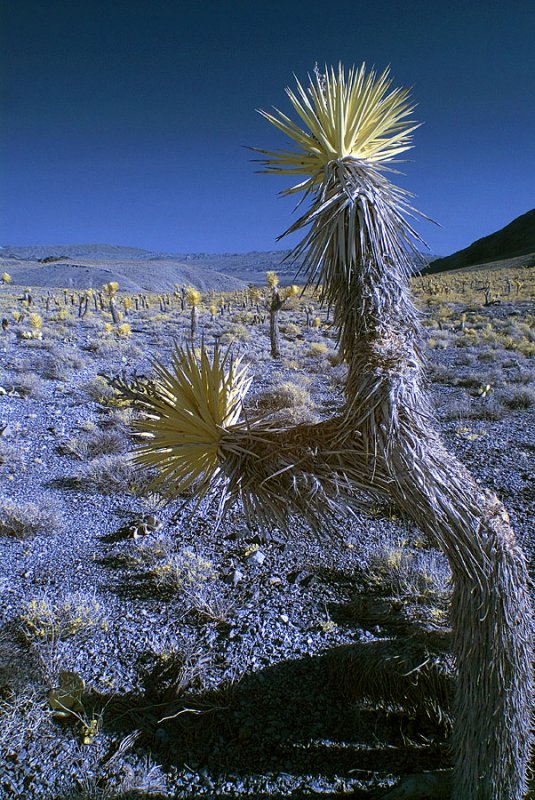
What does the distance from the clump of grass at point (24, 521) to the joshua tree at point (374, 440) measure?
13.7ft

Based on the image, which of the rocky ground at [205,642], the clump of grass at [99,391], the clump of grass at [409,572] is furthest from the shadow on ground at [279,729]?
the clump of grass at [99,391]

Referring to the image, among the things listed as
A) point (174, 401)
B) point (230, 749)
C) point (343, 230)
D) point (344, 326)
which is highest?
point (343, 230)

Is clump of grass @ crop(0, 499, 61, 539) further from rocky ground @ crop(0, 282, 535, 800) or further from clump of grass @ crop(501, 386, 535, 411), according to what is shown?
clump of grass @ crop(501, 386, 535, 411)

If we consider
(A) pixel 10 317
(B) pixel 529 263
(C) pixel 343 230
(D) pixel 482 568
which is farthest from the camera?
(B) pixel 529 263

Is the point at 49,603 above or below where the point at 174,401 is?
below

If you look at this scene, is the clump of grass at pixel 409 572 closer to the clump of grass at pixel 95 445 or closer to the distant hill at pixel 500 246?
the clump of grass at pixel 95 445

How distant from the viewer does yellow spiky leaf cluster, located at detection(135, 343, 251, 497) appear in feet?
7.79

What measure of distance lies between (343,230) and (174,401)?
124 centimetres

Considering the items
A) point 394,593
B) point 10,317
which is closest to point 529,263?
point 10,317

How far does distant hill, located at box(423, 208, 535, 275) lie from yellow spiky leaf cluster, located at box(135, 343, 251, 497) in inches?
3307

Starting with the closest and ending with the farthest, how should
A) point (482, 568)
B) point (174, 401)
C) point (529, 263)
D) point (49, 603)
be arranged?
point (482, 568)
point (174, 401)
point (49, 603)
point (529, 263)

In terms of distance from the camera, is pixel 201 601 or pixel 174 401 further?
pixel 201 601

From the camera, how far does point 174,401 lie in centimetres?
256

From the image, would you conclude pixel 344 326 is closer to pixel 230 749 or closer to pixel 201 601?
pixel 230 749
